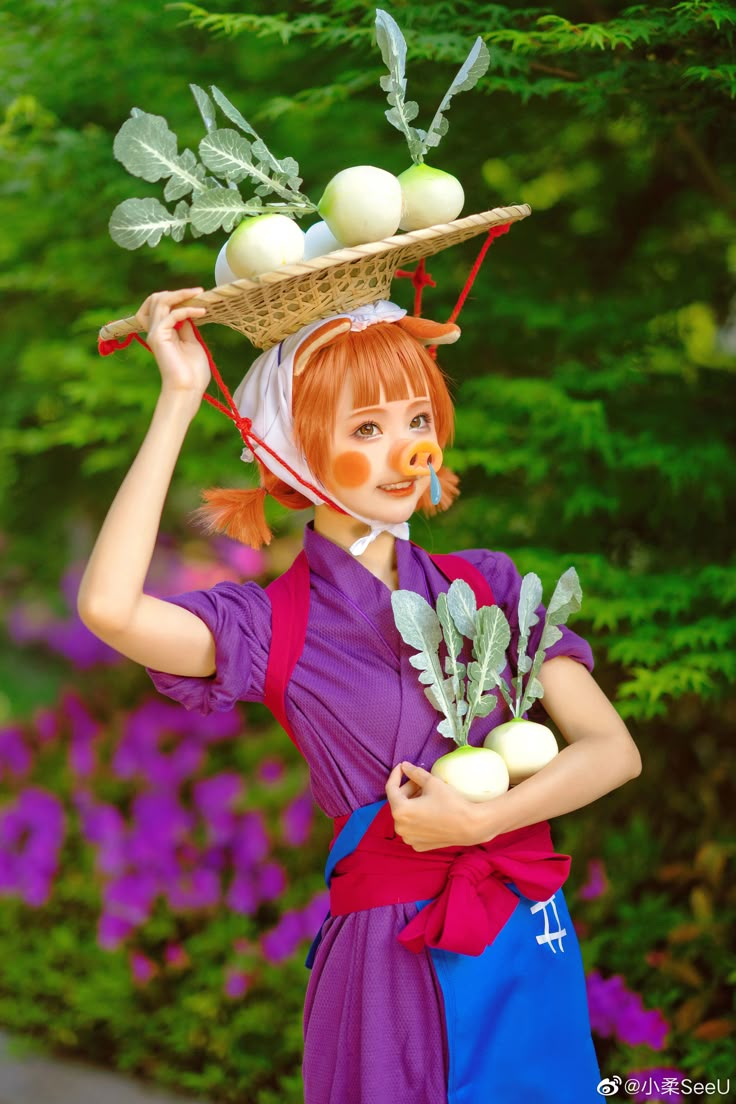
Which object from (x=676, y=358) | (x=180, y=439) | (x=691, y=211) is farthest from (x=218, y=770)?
(x=180, y=439)

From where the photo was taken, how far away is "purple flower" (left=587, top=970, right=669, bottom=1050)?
9.57 feet

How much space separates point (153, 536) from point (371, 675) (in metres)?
0.38

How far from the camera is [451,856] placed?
66.6 inches

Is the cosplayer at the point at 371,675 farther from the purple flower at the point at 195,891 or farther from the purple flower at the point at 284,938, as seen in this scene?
the purple flower at the point at 195,891

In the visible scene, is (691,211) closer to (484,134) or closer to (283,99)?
(484,134)

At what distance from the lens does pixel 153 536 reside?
156 cm

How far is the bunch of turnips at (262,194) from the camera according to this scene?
5.27ft

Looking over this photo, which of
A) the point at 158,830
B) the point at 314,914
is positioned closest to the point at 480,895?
the point at 314,914

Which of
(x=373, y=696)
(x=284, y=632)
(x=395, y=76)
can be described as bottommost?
(x=373, y=696)

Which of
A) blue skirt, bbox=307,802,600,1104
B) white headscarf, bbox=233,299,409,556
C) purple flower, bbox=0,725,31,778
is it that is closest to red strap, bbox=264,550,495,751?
white headscarf, bbox=233,299,409,556

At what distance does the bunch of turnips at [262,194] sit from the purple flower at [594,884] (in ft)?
6.98

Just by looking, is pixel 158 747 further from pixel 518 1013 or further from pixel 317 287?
pixel 317 287

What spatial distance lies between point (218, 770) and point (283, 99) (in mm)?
2153

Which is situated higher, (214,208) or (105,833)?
(214,208)
